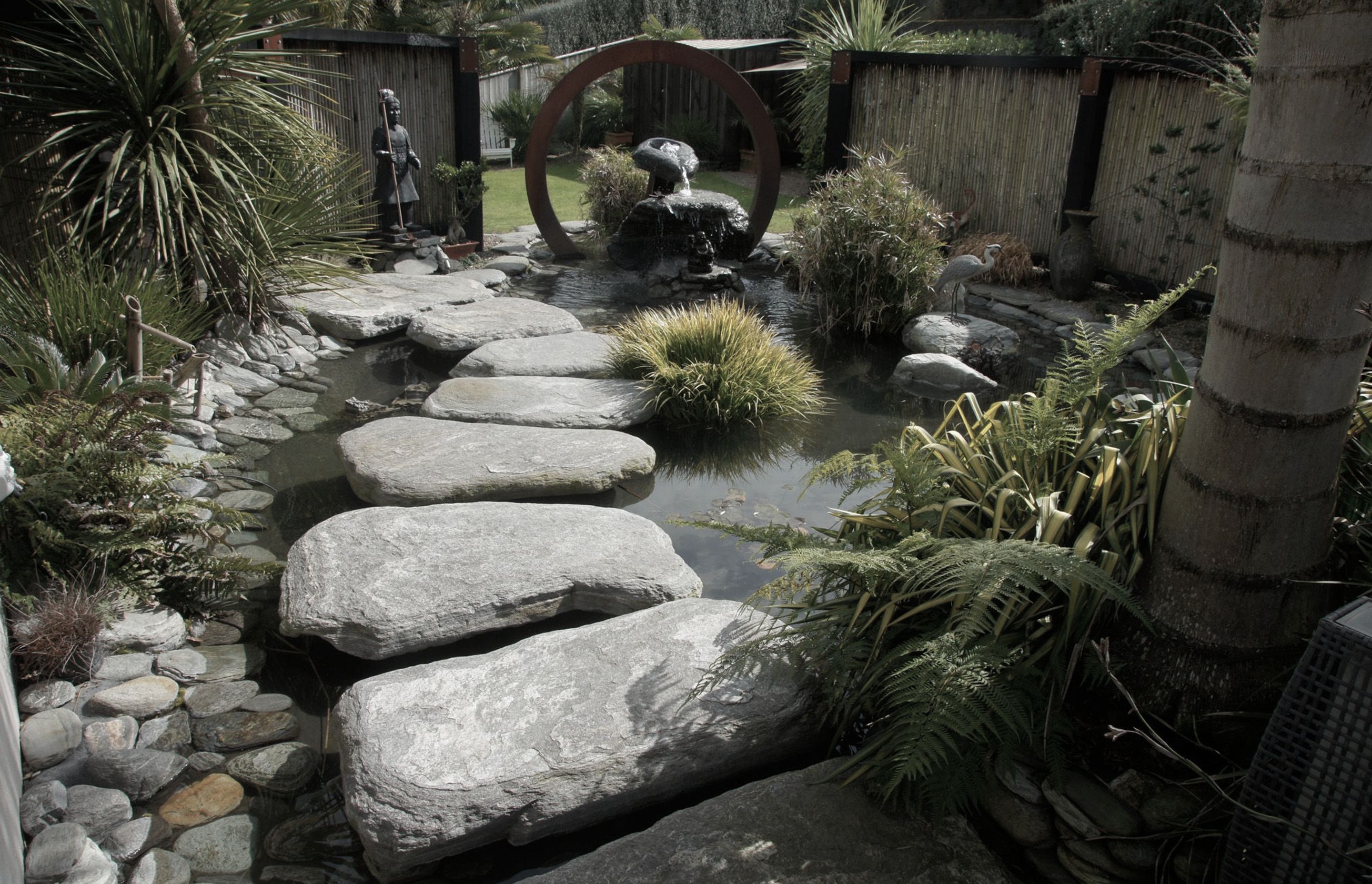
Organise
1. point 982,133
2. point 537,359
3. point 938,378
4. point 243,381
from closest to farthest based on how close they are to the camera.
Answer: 1. point 243,381
2. point 537,359
3. point 938,378
4. point 982,133

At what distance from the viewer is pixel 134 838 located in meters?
2.41

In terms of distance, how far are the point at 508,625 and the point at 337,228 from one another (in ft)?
13.8

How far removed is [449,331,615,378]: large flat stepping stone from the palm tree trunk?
396cm

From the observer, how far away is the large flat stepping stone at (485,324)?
20.6ft

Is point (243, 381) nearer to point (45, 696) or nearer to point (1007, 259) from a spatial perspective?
point (45, 696)

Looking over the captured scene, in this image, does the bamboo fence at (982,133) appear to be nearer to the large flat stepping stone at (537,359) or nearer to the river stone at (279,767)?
the large flat stepping stone at (537,359)

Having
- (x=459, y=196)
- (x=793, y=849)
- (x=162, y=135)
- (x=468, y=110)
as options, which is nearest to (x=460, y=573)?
(x=793, y=849)

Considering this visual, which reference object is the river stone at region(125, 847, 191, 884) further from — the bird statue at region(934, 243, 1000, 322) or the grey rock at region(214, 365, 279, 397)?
the bird statue at region(934, 243, 1000, 322)

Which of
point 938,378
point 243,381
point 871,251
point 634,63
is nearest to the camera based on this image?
point 243,381

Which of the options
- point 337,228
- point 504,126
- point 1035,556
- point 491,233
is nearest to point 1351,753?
point 1035,556

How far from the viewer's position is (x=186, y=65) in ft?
17.8

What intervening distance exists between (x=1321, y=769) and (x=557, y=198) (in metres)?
12.2

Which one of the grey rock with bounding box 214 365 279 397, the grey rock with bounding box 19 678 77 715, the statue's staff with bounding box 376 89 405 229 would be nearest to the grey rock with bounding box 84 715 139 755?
the grey rock with bounding box 19 678 77 715

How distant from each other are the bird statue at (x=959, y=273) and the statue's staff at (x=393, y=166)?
14.7 feet
